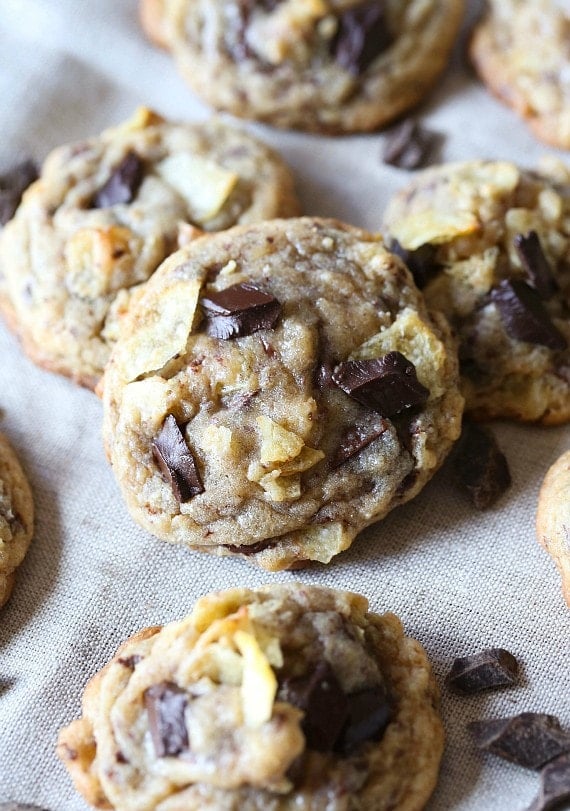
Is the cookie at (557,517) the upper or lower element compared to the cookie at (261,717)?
lower

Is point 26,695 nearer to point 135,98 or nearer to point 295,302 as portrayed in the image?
point 295,302

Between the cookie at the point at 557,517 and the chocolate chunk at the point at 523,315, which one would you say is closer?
the cookie at the point at 557,517

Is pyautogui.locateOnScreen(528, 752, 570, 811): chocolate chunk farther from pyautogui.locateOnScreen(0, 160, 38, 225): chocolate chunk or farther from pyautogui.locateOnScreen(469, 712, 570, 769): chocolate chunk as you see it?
pyautogui.locateOnScreen(0, 160, 38, 225): chocolate chunk

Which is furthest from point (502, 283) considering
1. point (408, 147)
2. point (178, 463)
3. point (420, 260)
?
point (178, 463)

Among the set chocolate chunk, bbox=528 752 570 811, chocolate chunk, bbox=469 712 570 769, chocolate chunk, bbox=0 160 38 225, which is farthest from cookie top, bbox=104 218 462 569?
chocolate chunk, bbox=0 160 38 225

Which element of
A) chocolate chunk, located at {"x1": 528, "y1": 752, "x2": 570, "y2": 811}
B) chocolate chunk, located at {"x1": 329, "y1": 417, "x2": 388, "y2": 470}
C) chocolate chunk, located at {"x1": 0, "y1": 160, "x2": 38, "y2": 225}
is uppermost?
chocolate chunk, located at {"x1": 0, "y1": 160, "x2": 38, "y2": 225}

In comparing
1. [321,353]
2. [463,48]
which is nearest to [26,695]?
[321,353]

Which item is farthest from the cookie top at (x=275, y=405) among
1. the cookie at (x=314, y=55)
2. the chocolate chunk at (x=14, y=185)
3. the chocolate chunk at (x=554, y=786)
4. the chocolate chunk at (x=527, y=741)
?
the cookie at (x=314, y=55)

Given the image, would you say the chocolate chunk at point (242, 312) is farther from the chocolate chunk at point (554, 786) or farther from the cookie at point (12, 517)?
the chocolate chunk at point (554, 786)
